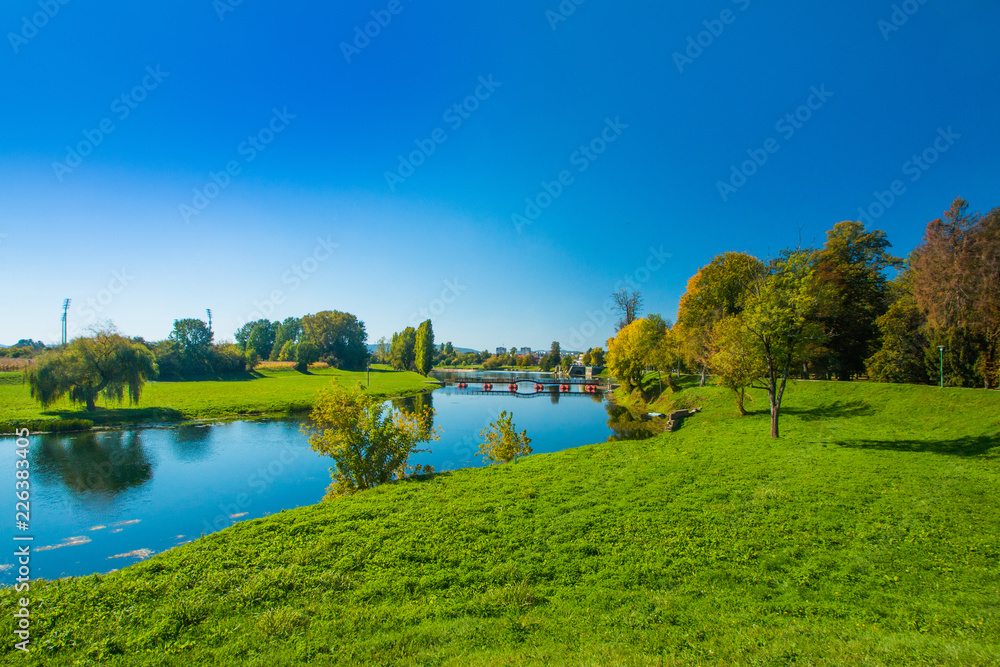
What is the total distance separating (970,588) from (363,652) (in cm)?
900

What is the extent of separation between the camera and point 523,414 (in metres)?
40.2

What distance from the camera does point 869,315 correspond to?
31250 mm

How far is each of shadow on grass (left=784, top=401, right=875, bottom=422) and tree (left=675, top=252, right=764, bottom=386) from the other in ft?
43.0

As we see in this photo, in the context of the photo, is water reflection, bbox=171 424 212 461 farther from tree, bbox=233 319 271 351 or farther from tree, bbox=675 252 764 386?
tree, bbox=233 319 271 351

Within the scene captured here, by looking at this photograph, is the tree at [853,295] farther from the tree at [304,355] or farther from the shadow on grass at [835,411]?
the tree at [304,355]

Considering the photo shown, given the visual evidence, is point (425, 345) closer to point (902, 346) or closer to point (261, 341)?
point (261, 341)

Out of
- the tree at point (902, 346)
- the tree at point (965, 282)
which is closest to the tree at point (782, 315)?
the tree at point (965, 282)

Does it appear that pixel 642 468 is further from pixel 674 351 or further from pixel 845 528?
pixel 674 351

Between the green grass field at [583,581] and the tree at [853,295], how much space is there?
73.7 ft

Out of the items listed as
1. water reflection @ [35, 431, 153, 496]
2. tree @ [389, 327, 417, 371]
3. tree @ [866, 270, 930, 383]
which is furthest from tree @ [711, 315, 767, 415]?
tree @ [389, 327, 417, 371]

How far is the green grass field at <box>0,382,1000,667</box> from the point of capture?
5047 mm

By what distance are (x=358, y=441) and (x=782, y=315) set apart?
59.9ft

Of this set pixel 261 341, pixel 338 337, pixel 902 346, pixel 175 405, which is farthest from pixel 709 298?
pixel 261 341

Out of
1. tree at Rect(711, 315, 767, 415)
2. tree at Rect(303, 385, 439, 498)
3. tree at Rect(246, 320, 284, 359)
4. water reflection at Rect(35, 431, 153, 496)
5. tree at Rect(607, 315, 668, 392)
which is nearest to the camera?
tree at Rect(303, 385, 439, 498)
